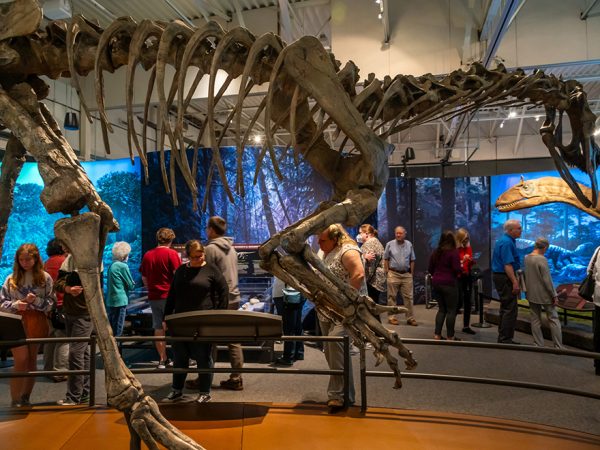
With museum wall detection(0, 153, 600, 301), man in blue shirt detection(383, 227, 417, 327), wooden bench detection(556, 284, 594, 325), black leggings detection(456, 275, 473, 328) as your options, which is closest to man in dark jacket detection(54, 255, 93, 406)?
museum wall detection(0, 153, 600, 301)

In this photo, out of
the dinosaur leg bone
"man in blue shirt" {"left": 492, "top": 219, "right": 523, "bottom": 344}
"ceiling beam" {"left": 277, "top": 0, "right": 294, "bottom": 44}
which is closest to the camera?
the dinosaur leg bone

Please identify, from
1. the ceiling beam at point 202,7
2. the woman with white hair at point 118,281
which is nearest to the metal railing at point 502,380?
the woman with white hair at point 118,281

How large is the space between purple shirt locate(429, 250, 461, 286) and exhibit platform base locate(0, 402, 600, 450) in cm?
284

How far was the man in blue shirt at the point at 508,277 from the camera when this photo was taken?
5.73 metres

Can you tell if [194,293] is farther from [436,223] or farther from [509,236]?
[436,223]

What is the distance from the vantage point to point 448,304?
6012 millimetres

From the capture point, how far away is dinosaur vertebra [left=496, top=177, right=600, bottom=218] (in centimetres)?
802

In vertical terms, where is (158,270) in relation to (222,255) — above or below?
below

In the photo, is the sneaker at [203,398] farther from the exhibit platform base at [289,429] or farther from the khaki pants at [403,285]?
the khaki pants at [403,285]

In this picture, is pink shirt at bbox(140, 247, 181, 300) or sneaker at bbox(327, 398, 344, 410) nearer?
sneaker at bbox(327, 398, 344, 410)

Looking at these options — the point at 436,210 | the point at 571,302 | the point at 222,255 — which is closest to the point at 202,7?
the point at 222,255

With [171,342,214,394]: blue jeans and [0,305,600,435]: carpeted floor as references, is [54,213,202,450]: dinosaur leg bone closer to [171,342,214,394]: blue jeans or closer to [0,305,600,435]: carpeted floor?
[171,342,214,394]: blue jeans

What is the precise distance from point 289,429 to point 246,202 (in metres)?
4.59

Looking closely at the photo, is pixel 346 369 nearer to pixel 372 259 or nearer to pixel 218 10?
pixel 372 259
